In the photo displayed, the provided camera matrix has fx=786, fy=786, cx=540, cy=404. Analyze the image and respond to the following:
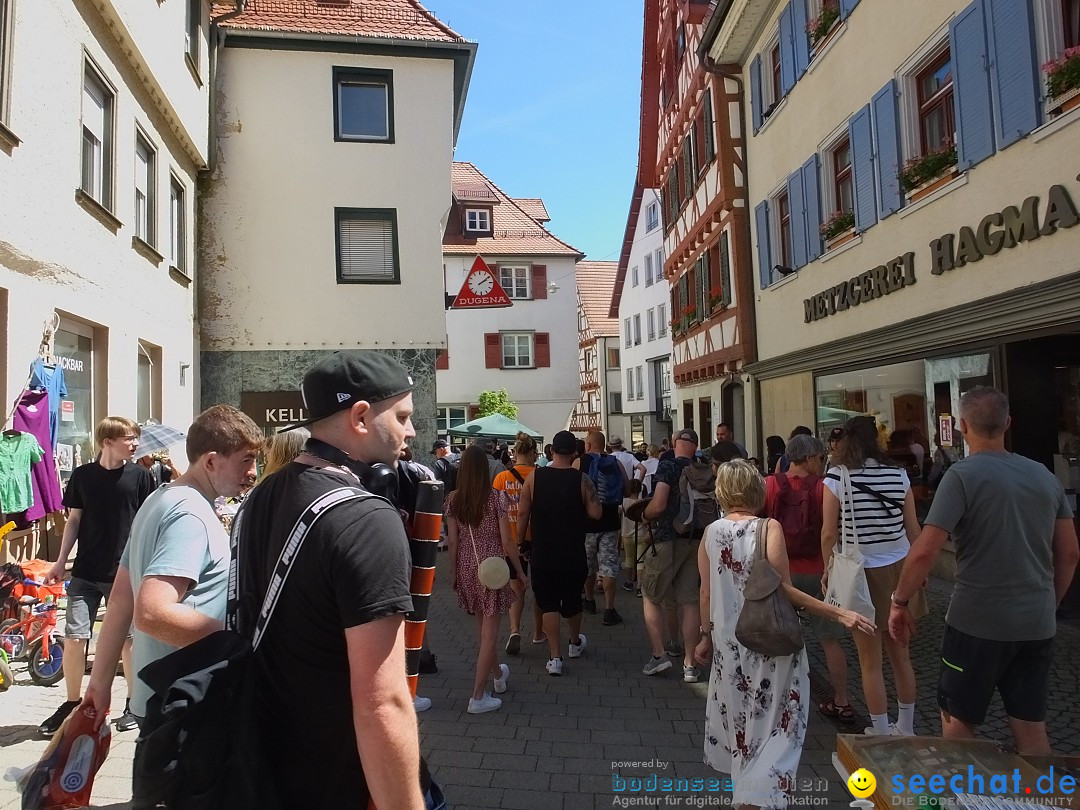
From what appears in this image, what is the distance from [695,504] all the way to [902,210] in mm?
5386

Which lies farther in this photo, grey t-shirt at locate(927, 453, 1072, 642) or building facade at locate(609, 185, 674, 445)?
building facade at locate(609, 185, 674, 445)

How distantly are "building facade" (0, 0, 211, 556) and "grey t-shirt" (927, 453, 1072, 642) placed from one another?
688 centimetres

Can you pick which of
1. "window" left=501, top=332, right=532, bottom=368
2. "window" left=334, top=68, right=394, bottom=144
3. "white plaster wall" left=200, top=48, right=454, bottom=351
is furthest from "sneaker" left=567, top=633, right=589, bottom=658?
"window" left=501, top=332, right=532, bottom=368

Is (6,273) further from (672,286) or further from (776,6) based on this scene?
(672,286)

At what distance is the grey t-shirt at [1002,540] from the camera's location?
3.29m

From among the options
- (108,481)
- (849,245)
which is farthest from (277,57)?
(108,481)

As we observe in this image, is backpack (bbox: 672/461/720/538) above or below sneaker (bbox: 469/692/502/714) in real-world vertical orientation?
above

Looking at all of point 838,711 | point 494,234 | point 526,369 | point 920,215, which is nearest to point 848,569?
point 838,711

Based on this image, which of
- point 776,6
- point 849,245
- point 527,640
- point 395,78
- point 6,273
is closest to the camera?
point 6,273

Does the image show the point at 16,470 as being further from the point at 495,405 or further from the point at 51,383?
the point at 495,405

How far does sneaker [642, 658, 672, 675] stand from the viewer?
5.76 meters

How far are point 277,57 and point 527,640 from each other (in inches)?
448

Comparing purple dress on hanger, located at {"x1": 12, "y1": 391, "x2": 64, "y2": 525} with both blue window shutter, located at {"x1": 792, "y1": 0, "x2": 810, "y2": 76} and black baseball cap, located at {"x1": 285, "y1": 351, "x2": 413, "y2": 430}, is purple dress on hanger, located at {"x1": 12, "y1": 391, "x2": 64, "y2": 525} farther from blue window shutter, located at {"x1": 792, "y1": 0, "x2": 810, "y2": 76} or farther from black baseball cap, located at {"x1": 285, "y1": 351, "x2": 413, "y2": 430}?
blue window shutter, located at {"x1": 792, "y1": 0, "x2": 810, "y2": 76}

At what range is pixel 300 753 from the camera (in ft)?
5.62
